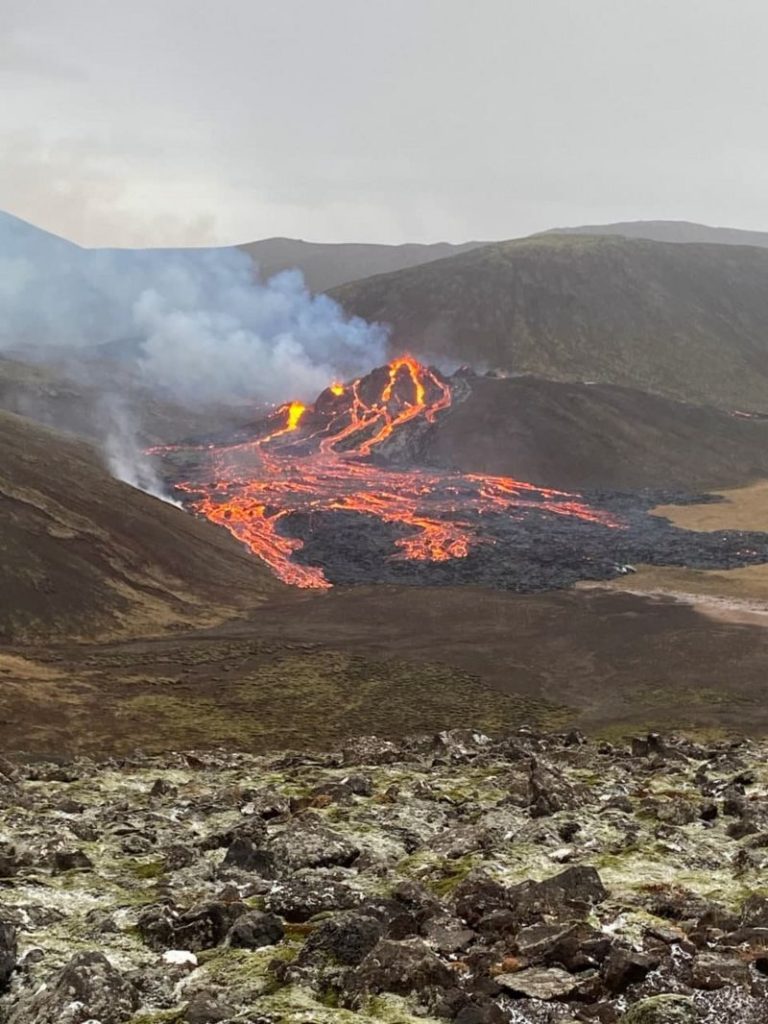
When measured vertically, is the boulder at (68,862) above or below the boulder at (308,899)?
below

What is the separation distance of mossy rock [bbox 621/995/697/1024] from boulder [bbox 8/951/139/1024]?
13.0 ft

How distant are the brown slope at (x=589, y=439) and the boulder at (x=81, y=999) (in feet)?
390

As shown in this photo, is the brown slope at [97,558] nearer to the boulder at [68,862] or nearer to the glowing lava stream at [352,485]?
the glowing lava stream at [352,485]

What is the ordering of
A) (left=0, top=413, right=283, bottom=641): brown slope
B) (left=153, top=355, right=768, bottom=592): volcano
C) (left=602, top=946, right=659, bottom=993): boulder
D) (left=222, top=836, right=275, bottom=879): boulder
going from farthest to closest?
(left=153, top=355, right=768, bottom=592): volcano < (left=0, top=413, right=283, bottom=641): brown slope < (left=222, top=836, right=275, bottom=879): boulder < (left=602, top=946, right=659, bottom=993): boulder

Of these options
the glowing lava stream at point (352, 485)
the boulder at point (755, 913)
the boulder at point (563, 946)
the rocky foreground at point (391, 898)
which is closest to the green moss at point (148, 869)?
the rocky foreground at point (391, 898)

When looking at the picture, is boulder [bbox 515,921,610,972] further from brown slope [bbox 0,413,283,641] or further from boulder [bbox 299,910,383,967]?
brown slope [bbox 0,413,283,641]

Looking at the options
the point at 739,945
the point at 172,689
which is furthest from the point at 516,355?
the point at 739,945

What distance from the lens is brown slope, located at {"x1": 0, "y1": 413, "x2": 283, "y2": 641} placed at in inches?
2137

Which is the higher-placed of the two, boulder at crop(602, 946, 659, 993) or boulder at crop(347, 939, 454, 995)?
boulder at crop(602, 946, 659, 993)

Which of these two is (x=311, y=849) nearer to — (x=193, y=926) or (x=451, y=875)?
(x=451, y=875)

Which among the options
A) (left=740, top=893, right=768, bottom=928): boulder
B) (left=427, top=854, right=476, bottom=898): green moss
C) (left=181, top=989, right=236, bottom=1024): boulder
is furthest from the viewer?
(left=427, top=854, right=476, bottom=898): green moss

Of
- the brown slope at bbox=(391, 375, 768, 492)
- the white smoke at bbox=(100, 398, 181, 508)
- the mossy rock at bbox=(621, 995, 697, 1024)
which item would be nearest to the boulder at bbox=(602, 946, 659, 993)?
the mossy rock at bbox=(621, 995, 697, 1024)

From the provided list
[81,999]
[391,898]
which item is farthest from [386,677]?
[81,999]

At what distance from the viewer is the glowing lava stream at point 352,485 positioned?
85188 mm
